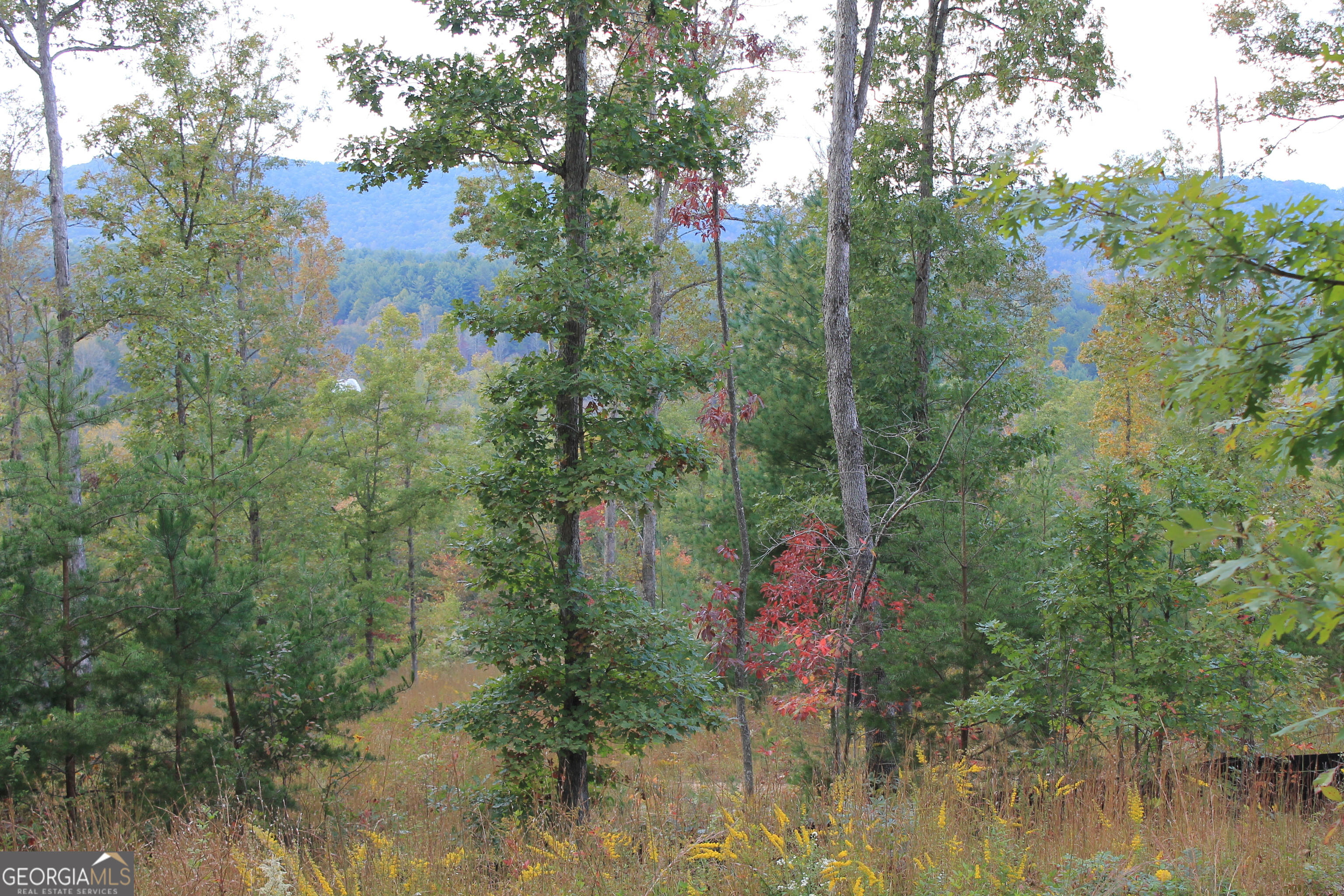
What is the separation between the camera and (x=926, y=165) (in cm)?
1041

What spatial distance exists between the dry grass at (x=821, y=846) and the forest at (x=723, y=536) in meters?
0.04

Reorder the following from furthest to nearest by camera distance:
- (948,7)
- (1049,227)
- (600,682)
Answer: (948,7) < (600,682) < (1049,227)

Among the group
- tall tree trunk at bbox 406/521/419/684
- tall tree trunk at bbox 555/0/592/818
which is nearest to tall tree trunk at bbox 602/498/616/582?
tall tree trunk at bbox 406/521/419/684

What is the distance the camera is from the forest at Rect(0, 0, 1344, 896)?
304 centimetres

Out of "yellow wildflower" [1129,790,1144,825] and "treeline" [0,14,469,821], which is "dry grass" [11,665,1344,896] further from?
"treeline" [0,14,469,821]

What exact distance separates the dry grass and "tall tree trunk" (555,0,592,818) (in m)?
0.66

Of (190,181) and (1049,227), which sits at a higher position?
(190,181)

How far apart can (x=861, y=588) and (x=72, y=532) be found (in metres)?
6.33

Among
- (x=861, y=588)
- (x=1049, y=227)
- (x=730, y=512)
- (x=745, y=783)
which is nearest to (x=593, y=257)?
(x=861, y=588)

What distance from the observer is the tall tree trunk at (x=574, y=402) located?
19.7ft

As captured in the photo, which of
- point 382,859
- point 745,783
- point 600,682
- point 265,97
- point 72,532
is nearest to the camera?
point 382,859

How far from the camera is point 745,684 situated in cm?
1181

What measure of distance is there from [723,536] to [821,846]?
27.4ft

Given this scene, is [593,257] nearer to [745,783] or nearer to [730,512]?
[745,783]
